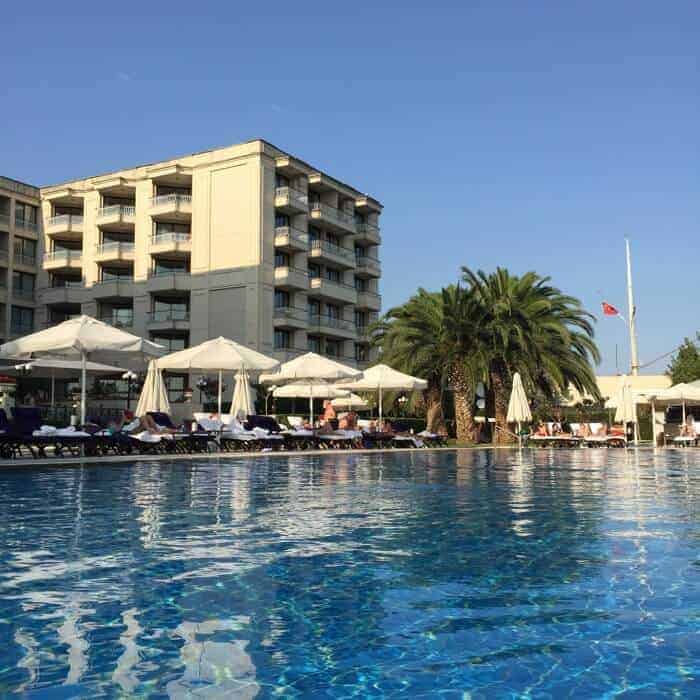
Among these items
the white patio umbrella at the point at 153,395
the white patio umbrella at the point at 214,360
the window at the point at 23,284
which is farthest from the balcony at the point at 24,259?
the white patio umbrella at the point at 153,395

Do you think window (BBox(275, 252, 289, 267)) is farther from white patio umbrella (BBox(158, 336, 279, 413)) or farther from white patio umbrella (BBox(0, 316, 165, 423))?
white patio umbrella (BBox(0, 316, 165, 423))

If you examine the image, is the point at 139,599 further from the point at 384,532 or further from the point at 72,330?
the point at 72,330

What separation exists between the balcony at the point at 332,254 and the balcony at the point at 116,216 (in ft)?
35.6

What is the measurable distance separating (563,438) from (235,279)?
21792 mm

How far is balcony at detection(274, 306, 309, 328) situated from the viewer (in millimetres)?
45344

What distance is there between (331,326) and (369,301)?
5.40 metres

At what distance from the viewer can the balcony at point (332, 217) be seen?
49469 millimetres

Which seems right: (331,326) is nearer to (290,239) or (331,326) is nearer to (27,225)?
(290,239)

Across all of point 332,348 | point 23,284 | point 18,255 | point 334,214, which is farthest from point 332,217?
point 23,284

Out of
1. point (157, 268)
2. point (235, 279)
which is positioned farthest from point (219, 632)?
point (157, 268)

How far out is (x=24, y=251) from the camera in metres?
50.4

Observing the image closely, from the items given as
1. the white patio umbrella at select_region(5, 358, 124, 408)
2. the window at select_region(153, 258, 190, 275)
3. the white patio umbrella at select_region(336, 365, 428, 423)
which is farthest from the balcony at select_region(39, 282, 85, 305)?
the white patio umbrella at select_region(336, 365, 428, 423)

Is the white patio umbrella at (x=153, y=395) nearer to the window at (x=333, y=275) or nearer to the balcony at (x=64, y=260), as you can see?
the balcony at (x=64, y=260)

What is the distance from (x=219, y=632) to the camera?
13.5ft
